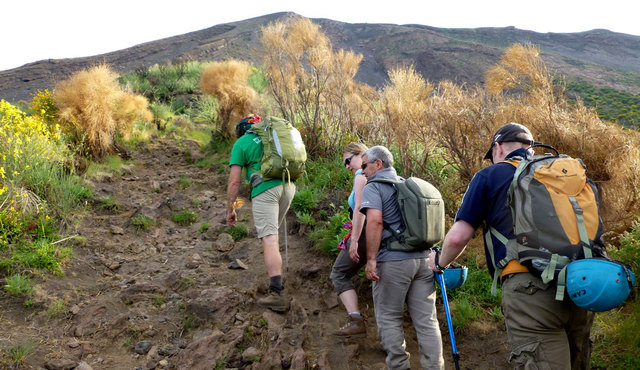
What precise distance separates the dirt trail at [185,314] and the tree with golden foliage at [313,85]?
9.26 ft

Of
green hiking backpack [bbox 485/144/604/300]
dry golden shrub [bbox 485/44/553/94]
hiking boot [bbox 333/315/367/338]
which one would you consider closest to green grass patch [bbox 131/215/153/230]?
hiking boot [bbox 333/315/367/338]

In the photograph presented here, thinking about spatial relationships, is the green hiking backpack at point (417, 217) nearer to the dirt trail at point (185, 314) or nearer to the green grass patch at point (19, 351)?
the dirt trail at point (185, 314)

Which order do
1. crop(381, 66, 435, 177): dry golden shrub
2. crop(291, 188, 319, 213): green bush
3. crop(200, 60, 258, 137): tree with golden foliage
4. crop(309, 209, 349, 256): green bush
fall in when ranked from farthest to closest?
crop(200, 60, 258, 137): tree with golden foliage
crop(291, 188, 319, 213): green bush
crop(381, 66, 435, 177): dry golden shrub
crop(309, 209, 349, 256): green bush

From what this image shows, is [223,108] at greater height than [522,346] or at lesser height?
greater

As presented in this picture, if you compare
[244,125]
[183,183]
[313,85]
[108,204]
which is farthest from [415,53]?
[244,125]

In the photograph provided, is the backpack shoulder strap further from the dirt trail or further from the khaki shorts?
the dirt trail

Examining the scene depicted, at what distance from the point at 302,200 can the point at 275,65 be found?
3932mm

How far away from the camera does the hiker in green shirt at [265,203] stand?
3.94m

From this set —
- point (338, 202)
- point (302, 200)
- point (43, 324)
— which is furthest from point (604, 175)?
point (43, 324)

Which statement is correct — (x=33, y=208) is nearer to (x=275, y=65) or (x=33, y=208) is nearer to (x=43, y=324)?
(x=43, y=324)

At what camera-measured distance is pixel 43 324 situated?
144 inches

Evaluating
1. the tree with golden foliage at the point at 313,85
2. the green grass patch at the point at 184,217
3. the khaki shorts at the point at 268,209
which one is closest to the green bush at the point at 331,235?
the khaki shorts at the point at 268,209

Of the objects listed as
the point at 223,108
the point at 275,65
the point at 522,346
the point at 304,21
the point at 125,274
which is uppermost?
the point at 304,21

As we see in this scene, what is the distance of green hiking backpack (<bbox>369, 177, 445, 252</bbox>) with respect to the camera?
2834 millimetres
